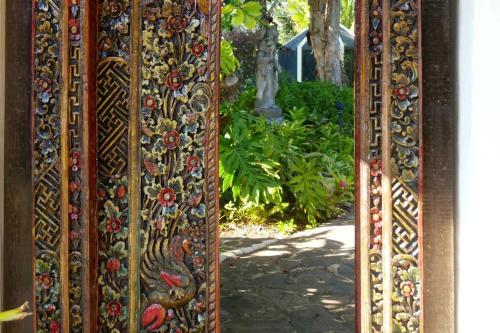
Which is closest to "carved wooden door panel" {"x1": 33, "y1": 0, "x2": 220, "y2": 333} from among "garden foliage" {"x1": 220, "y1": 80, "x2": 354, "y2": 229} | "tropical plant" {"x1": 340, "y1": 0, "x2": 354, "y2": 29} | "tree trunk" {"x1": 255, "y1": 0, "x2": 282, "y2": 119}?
"garden foliage" {"x1": 220, "y1": 80, "x2": 354, "y2": 229}

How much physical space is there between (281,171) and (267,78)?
2.68 m

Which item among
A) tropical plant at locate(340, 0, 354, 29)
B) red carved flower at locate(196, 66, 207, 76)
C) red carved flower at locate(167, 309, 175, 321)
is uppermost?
tropical plant at locate(340, 0, 354, 29)

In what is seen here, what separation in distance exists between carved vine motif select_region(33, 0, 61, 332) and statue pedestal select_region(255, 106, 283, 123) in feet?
25.7

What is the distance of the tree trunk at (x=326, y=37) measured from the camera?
12963 mm

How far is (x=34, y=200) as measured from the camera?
3.08m

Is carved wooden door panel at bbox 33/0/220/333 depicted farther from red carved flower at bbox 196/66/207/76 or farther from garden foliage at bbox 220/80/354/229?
→ garden foliage at bbox 220/80/354/229

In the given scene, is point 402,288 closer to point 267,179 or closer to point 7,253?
point 7,253

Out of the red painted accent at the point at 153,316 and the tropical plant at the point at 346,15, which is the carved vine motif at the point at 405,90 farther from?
the tropical plant at the point at 346,15

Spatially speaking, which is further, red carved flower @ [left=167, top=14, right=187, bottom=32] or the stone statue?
the stone statue

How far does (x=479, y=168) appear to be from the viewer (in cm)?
278

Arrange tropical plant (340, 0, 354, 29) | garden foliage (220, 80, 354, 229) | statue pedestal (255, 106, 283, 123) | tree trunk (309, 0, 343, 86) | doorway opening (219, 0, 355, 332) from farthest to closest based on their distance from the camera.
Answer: tropical plant (340, 0, 354, 29)
tree trunk (309, 0, 343, 86)
statue pedestal (255, 106, 283, 123)
garden foliage (220, 80, 354, 229)
doorway opening (219, 0, 355, 332)

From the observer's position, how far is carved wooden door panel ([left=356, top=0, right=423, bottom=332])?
3.04 meters

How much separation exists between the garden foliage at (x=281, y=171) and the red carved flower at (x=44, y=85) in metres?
4.08

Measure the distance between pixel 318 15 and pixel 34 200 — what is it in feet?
34.9
